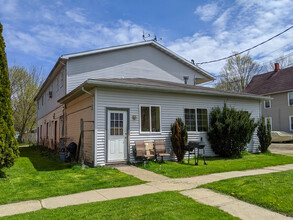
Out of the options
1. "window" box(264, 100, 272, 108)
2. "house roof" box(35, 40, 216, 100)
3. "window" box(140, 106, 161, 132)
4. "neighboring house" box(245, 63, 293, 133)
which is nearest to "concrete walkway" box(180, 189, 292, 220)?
"window" box(140, 106, 161, 132)

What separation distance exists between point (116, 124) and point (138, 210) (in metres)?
5.33

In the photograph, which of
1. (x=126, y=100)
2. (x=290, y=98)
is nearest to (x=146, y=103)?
(x=126, y=100)

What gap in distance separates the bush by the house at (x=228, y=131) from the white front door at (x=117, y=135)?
4.50 metres

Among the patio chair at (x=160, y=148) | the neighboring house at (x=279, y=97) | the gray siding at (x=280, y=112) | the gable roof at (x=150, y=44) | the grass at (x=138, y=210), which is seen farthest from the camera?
the gray siding at (x=280, y=112)

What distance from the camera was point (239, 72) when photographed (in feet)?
110

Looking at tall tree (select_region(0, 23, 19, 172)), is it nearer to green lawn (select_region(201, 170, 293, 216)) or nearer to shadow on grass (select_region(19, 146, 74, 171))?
shadow on grass (select_region(19, 146, 74, 171))

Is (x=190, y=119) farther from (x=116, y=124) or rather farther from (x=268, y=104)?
(x=268, y=104)

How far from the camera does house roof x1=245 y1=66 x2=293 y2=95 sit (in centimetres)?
2608

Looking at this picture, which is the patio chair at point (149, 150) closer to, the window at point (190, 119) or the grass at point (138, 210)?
the window at point (190, 119)

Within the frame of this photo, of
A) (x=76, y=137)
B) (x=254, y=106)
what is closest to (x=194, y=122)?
(x=254, y=106)

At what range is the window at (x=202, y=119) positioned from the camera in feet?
37.4

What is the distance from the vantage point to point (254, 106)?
1343 cm

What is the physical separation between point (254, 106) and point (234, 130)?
334 cm

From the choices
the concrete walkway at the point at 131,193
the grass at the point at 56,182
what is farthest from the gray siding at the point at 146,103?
the concrete walkway at the point at 131,193
